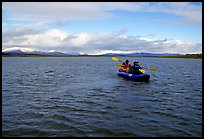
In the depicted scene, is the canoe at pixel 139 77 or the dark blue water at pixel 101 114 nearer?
the dark blue water at pixel 101 114

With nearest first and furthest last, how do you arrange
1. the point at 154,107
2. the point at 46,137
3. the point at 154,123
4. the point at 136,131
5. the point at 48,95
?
the point at 46,137
the point at 136,131
the point at 154,123
the point at 154,107
the point at 48,95

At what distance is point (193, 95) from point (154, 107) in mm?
6102

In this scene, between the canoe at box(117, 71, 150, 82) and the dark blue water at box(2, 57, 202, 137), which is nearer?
the dark blue water at box(2, 57, 202, 137)

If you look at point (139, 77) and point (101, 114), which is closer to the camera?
point (101, 114)

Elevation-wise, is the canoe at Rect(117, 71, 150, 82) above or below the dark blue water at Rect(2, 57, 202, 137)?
above

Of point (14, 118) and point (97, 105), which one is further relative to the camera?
point (97, 105)

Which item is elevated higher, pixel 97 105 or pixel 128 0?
pixel 128 0

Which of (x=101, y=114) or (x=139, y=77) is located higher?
(x=139, y=77)

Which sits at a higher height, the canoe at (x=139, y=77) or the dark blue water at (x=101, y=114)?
the canoe at (x=139, y=77)

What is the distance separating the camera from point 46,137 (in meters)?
10.7

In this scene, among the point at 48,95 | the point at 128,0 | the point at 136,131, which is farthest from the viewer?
the point at 48,95

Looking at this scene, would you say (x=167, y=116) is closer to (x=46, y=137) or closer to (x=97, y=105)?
(x=97, y=105)

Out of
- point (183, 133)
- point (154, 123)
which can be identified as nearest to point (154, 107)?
point (154, 123)

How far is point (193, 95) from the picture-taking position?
20469 millimetres
